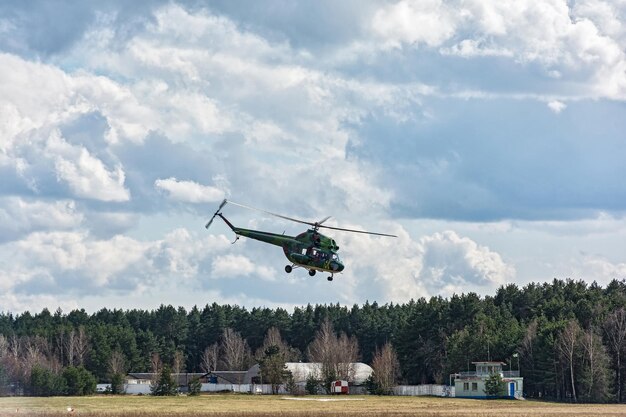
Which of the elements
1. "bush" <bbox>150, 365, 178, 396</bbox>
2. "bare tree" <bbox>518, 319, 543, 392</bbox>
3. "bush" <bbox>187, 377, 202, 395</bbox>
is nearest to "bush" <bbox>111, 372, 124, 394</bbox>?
"bush" <bbox>150, 365, 178, 396</bbox>

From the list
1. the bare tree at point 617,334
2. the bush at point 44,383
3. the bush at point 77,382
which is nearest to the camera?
the bare tree at point 617,334

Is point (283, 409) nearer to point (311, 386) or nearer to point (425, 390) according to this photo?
point (425, 390)

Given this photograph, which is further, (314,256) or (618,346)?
(618,346)

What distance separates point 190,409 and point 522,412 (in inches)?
1565

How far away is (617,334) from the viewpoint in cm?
18562

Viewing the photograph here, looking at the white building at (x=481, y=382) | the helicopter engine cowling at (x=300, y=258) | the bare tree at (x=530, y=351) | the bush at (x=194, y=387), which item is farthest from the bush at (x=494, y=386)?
the helicopter engine cowling at (x=300, y=258)

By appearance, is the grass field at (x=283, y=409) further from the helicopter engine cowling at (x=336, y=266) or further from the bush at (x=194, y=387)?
the bush at (x=194, y=387)

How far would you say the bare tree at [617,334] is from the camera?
595 feet

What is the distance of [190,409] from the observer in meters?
131

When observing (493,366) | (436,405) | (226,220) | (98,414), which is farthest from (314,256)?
(493,366)

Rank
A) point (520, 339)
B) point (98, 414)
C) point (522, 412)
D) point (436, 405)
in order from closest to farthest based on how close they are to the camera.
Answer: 1. point (98, 414)
2. point (522, 412)
3. point (436, 405)
4. point (520, 339)

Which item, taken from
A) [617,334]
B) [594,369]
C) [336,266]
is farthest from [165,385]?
[336,266]

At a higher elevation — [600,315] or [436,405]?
[600,315]

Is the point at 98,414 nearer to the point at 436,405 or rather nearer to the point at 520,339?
the point at 436,405
